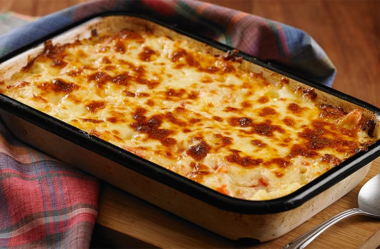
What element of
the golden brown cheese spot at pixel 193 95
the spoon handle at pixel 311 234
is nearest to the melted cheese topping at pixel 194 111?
the golden brown cheese spot at pixel 193 95

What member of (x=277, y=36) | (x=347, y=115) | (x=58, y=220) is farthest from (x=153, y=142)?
(x=277, y=36)

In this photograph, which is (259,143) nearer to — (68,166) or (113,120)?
(113,120)

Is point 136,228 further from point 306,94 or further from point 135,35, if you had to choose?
point 135,35

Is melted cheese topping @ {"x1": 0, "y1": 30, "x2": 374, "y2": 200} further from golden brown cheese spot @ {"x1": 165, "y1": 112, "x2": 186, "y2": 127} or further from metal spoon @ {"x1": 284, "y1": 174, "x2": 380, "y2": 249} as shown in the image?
metal spoon @ {"x1": 284, "y1": 174, "x2": 380, "y2": 249}

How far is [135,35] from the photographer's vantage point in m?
3.19

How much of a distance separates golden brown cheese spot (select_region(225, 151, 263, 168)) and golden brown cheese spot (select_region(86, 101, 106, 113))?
665 millimetres

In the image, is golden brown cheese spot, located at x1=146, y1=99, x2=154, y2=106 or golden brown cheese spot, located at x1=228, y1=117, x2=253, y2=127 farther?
golden brown cheese spot, located at x1=146, y1=99, x2=154, y2=106

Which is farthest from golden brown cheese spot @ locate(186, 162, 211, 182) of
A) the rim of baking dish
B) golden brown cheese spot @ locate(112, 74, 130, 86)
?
golden brown cheese spot @ locate(112, 74, 130, 86)

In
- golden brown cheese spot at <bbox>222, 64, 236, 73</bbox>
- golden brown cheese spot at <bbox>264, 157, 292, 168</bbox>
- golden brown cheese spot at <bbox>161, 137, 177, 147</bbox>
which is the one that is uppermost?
golden brown cheese spot at <bbox>222, 64, 236, 73</bbox>

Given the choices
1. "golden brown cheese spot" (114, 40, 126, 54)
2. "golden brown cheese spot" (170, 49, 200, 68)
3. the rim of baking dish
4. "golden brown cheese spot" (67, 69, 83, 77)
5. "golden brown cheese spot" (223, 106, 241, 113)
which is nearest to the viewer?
the rim of baking dish

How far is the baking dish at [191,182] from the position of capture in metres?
2.01

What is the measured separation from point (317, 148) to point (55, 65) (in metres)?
1.37

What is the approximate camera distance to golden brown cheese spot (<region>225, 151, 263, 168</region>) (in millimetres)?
2248

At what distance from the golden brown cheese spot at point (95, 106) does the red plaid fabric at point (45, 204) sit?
0.89ft
